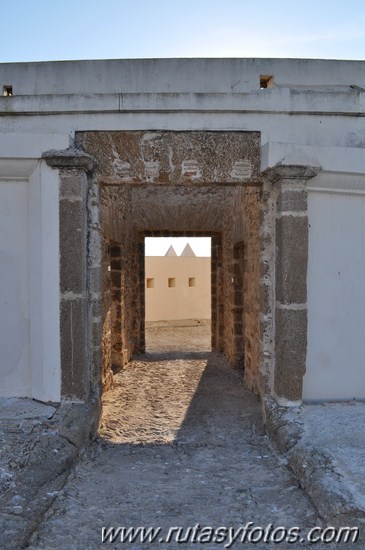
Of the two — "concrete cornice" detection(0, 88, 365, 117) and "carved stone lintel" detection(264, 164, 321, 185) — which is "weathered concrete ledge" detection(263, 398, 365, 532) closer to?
"carved stone lintel" detection(264, 164, 321, 185)

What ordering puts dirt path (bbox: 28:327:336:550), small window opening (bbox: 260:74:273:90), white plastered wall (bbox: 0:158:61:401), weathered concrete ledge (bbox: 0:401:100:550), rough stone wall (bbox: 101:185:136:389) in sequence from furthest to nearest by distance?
small window opening (bbox: 260:74:273:90) → rough stone wall (bbox: 101:185:136:389) → white plastered wall (bbox: 0:158:61:401) → dirt path (bbox: 28:327:336:550) → weathered concrete ledge (bbox: 0:401:100:550)

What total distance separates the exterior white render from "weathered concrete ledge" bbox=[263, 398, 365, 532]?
0.41m

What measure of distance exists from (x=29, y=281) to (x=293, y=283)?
7.41 feet

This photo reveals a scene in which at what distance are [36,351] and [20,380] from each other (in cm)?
33

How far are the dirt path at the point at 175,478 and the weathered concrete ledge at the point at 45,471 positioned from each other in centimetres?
8

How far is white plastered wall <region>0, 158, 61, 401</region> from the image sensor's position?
366 cm

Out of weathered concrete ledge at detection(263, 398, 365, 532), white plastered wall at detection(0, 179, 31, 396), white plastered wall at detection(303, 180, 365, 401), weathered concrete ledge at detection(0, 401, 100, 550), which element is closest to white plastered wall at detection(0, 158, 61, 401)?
white plastered wall at detection(0, 179, 31, 396)

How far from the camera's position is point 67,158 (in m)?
3.57

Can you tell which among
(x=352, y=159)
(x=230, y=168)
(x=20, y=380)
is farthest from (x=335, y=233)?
(x=20, y=380)

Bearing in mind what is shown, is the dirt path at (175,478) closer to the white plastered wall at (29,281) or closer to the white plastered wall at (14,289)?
the white plastered wall at (29,281)

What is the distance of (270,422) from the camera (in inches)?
142

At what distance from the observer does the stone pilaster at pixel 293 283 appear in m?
3.62

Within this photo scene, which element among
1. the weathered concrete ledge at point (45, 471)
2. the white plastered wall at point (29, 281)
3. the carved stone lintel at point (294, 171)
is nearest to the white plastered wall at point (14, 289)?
the white plastered wall at point (29, 281)

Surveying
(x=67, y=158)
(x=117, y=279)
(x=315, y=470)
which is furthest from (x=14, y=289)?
(x=117, y=279)
